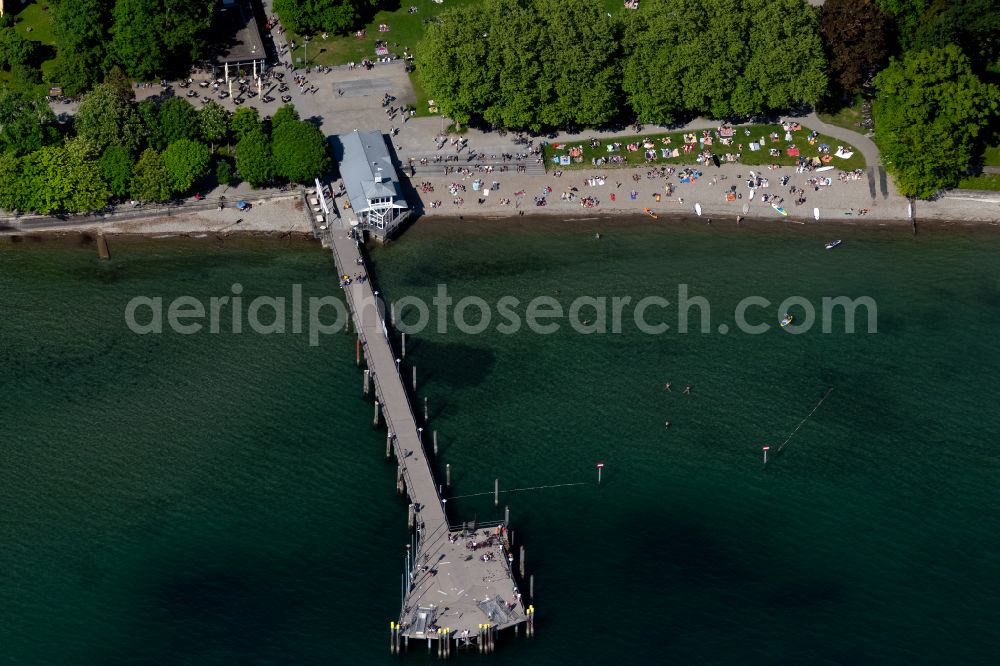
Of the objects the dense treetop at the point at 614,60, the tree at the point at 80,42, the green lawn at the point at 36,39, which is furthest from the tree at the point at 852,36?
the green lawn at the point at 36,39

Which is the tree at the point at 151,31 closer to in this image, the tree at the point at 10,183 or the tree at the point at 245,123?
the tree at the point at 245,123

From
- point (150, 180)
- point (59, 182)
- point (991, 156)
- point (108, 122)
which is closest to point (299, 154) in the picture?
point (150, 180)

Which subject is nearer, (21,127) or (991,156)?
(21,127)

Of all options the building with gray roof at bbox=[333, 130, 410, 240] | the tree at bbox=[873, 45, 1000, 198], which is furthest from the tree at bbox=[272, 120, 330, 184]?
the tree at bbox=[873, 45, 1000, 198]

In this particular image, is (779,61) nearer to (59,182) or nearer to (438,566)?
(438,566)

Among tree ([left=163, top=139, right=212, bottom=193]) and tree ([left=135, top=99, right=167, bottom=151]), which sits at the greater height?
tree ([left=135, top=99, right=167, bottom=151])

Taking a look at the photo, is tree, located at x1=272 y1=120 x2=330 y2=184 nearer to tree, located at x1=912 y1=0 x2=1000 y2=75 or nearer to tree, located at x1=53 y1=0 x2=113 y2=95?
tree, located at x1=53 y1=0 x2=113 y2=95
